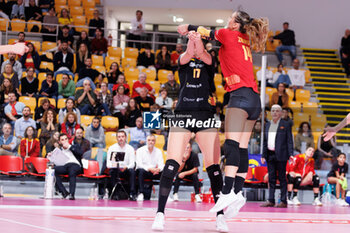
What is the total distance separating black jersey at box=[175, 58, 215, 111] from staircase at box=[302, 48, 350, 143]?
12.7 metres

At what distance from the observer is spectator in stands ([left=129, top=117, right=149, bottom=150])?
1278 centimetres

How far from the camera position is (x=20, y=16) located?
19.1 meters

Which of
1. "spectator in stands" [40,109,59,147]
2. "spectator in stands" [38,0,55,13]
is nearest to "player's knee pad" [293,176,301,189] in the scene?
"spectator in stands" [40,109,59,147]

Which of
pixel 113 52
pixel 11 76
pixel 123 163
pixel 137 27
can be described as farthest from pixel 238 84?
pixel 137 27

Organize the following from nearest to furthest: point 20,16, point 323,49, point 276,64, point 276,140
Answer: point 276,140 → point 20,16 → point 276,64 → point 323,49

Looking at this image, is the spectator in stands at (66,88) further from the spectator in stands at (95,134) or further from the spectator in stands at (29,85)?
the spectator in stands at (95,134)

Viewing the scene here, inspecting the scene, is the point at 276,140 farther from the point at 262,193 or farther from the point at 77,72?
the point at 77,72

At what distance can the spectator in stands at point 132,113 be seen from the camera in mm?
13758

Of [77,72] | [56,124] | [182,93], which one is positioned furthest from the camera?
[77,72]

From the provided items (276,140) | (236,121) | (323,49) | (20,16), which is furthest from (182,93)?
(323,49)

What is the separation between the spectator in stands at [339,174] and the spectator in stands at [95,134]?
5.43 m

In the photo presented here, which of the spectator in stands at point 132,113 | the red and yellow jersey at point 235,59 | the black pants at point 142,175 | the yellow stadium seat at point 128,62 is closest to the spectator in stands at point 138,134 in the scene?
the spectator in stands at point 132,113

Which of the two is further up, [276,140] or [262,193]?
[276,140]

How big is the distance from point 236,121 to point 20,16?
15616 mm
